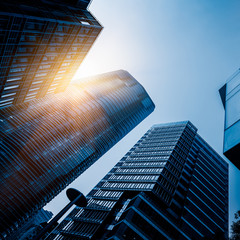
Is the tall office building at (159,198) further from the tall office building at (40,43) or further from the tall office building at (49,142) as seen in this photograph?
the tall office building at (40,43)

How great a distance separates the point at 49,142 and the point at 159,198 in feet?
112

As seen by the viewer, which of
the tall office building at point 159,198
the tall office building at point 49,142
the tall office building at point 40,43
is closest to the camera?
the tall office building at point 40,43

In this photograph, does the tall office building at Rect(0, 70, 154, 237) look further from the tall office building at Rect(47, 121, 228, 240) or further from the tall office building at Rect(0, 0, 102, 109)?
the tall office building at Rect(0, 0, 102, 109)

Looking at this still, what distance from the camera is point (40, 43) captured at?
3061 cm

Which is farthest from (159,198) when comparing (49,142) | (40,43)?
(40,43)

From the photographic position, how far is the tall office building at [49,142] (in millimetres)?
43625

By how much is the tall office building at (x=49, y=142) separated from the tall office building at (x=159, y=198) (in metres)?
11.4

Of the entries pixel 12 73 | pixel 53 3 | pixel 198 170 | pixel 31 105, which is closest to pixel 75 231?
pixel 31 105

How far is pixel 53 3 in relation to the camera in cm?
3284

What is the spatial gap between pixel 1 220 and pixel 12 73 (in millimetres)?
30623

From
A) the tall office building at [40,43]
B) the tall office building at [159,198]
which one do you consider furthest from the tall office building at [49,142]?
the tall office building at [40,43]

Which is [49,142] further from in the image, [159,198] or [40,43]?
[159,198]

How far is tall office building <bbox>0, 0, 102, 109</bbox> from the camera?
25.8 metres

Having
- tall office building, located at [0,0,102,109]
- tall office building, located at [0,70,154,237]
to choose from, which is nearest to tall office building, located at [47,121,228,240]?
tall office building, located at [0,70,154,237]
